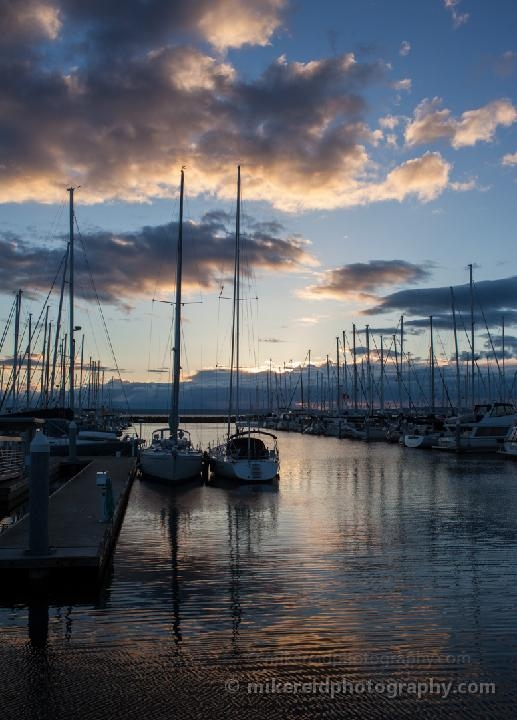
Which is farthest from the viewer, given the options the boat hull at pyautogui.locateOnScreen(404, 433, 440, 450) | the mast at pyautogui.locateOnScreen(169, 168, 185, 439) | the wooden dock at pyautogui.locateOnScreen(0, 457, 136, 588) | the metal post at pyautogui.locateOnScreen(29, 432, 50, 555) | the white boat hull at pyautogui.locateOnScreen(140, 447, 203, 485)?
the boat hull at pyautogui.locateOnScreen(404, 433, 440, 450)

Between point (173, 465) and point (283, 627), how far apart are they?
2393cm

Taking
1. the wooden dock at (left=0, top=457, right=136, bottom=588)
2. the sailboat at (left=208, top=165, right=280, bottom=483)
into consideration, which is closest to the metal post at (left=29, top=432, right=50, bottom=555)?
the wooden dock at (left=0, top=457, right=136, bottom=588)

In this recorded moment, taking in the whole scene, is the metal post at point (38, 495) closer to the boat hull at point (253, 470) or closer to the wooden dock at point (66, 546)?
the wooden dock at point (66, 546)

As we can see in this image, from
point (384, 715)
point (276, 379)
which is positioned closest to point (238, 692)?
point (384, 715)

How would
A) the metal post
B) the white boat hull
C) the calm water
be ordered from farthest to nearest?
the white boat hull < the metal post < the calm water

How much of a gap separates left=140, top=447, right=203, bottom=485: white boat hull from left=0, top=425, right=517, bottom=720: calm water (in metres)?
10.9

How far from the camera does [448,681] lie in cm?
938

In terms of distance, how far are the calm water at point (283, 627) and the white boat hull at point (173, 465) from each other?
1086cm

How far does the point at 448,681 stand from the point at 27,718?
5.60 meters

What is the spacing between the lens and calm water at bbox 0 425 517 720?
878cm

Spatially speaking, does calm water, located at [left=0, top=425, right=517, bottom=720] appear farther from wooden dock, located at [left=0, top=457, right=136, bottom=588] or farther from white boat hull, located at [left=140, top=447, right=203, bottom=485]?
white boat hull, located at [left=140, top=447, right=203, bottom=485]

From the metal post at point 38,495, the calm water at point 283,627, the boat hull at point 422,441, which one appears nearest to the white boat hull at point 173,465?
the calm water at point 283,627

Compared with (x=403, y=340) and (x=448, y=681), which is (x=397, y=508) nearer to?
(x=448, y=681)

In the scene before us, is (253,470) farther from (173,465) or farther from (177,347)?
(177,347)
